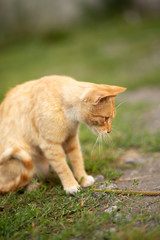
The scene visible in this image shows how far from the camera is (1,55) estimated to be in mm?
11289

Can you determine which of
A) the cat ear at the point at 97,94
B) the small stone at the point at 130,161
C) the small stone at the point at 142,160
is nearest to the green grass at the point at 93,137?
the small stone at the point at 130,161

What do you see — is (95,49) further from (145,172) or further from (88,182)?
(88,182)

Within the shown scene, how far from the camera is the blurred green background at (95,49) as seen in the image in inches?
154

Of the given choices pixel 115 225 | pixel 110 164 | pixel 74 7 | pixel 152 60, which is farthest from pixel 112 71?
pixel 74 7

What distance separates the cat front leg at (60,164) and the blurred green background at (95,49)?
0.48 metres

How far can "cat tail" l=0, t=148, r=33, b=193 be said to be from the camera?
2260 millimetres

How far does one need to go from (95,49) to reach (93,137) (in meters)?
6.63

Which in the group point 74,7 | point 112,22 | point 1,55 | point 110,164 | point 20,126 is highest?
point 74,7

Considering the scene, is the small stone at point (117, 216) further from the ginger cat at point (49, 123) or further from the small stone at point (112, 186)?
the ginger cat at point (49, 123)

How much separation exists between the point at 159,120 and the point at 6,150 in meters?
2.53

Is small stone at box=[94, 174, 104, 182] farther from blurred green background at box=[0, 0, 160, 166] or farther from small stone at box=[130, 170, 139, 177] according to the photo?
small stone at box=[130, 170, 139, 177]

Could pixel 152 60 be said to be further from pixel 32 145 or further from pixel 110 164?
pixel 32 145

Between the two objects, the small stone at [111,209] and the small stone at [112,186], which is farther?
the small stone at [112,186]

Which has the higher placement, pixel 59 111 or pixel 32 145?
pixel 59 111
